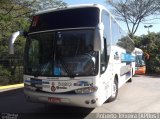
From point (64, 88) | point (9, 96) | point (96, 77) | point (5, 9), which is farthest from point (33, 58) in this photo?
point (5, 9)

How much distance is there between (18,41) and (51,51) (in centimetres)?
987

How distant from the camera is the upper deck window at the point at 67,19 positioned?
795 cm

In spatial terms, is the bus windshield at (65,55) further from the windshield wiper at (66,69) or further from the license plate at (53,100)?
the license plate at (53,100)

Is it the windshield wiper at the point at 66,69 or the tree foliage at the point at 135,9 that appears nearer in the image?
the windshield wiper at the point at 66,69

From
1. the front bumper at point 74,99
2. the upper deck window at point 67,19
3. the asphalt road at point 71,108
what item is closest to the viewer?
the front bumper at point 74,99

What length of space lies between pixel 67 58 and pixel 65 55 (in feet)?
0.33

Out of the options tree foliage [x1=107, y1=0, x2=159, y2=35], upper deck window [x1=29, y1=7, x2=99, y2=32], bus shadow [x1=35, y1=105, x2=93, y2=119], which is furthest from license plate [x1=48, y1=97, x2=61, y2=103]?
tree foliage [x1=107, y1=0, x2=159, y2=35]

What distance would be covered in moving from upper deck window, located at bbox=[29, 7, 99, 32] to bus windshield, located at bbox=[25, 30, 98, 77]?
228mm

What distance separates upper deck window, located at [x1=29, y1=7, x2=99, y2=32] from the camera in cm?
795

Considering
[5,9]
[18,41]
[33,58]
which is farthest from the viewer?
[18,41]

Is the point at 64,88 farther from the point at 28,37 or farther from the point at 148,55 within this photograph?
the point at 148,55

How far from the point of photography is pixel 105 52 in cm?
839

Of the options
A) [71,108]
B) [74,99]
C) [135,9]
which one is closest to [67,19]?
[74,99]

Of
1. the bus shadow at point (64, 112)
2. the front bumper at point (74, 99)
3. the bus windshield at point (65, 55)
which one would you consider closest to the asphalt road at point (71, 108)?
the bus shadow at point (64, 112)
